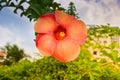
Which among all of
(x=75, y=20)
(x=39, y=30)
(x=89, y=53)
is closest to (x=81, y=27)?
(x=75, y=20)

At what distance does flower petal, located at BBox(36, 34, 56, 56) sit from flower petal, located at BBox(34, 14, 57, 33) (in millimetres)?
21

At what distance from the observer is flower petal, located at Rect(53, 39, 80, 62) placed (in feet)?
3.66

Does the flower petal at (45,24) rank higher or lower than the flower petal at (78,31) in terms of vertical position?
higher

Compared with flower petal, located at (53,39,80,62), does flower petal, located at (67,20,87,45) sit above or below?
above

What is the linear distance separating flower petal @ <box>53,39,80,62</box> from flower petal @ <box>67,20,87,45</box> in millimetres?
22

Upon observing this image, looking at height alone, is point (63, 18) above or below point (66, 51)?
above

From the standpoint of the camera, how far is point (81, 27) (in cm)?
110

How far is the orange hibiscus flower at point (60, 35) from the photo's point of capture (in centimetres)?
112

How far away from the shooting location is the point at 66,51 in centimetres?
114

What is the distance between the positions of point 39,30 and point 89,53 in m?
2.16

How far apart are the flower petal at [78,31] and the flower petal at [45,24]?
6 cm

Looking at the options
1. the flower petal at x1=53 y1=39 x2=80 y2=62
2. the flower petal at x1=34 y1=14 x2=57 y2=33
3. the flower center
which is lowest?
the flower petal at x1=53 y1=39 x2=80 y2=62

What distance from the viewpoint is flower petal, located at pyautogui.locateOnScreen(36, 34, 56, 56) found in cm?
113

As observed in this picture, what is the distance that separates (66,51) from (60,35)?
87 mm
